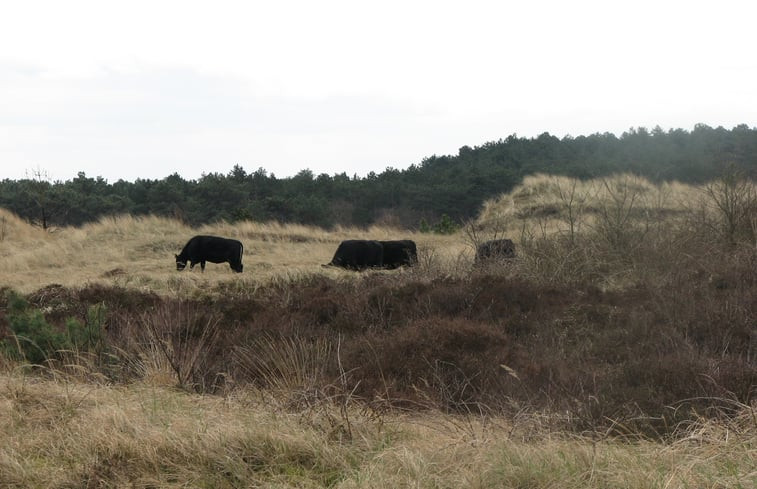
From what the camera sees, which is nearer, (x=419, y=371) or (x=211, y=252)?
(x=419, y=371)

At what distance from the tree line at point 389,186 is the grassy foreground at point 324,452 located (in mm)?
30931

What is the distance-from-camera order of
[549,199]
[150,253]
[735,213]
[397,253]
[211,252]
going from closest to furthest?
[735,213] < [211,252] < [397,253] < [150,253] < [549,199]

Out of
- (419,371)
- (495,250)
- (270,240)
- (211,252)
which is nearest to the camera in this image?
(419,371)

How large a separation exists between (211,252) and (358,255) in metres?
3.60

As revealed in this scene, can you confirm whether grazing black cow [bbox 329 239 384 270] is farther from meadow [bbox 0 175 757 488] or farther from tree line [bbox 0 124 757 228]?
tree line [bbox 0 124 757 228]

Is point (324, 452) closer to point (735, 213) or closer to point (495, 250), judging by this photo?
point (495, 250)

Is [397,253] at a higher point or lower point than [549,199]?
lower

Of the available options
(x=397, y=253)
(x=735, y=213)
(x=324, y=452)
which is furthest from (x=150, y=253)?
(x=324, y=452)

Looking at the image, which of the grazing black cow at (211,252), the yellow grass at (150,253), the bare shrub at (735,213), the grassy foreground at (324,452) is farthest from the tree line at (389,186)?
the grassy foreground at (324,452)

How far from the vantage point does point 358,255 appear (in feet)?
55.8

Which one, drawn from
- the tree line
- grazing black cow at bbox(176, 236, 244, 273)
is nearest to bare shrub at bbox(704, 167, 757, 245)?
grazing black cow at bbox(176, 236, 244, 273)

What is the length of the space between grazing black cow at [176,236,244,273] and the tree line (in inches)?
705

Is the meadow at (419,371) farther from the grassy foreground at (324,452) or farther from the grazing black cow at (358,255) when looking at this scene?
the grazing black cow at (358,255)

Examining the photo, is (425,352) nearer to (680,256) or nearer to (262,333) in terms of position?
(262,333)
